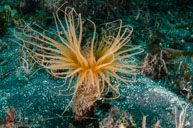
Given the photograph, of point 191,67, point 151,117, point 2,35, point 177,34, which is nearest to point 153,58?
point 191,67

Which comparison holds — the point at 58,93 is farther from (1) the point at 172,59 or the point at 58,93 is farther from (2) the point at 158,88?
(1) the point at 172,59

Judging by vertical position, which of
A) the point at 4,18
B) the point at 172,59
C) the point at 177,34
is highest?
the point at 4,18

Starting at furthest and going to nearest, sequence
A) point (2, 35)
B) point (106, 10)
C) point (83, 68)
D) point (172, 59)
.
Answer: point (106, 10)
point (2, 35)
point (172, 59)
point (83, 68)

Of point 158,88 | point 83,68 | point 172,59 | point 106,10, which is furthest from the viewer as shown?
point 106,10

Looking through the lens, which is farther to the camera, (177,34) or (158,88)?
(177,34)

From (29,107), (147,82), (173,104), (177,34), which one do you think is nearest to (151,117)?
(173,104)

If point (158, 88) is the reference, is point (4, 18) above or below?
above

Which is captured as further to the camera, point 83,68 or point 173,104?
point 173,104

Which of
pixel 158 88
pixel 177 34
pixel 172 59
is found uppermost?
pixel 177 34

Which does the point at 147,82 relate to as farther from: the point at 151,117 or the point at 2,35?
the point at 2,35
